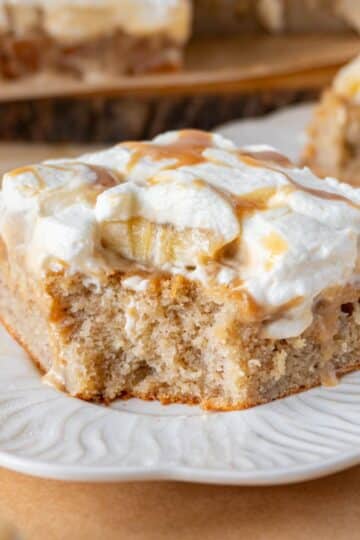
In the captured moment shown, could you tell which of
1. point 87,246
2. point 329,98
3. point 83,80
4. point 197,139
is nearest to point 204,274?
point 87,246

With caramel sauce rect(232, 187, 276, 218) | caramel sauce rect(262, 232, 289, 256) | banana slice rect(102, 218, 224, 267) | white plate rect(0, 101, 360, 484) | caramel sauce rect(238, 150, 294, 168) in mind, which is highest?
caramel sauce rect(232, 187, 276, 218)

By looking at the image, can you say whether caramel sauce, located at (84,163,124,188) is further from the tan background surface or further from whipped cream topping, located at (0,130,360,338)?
the tan background surface

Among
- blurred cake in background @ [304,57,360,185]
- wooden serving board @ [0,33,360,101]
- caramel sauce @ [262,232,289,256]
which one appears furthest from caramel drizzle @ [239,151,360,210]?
wooden serving board @ [0,33,360,101]

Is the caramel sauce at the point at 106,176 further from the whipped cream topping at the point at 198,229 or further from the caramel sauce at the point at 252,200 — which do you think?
the caramel sauce at the point at 252,200

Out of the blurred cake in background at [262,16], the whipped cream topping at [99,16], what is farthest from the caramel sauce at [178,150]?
the blurred cake in background at [262,16]

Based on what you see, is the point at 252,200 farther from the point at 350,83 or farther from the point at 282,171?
the point at 350,83

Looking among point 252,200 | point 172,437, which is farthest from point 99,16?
point 172,437

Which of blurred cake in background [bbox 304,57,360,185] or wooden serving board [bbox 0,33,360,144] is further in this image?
wooden serving board [bbox 0,33,360,144]
